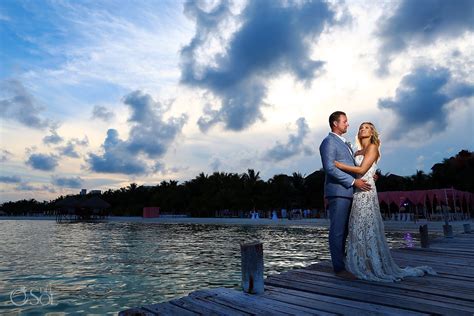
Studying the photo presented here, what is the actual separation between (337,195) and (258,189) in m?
47.9

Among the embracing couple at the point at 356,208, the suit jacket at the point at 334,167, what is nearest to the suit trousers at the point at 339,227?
the embracing couple at the point at 356,208

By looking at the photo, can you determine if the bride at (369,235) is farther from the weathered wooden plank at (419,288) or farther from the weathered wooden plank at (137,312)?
the weathered wooden plank at (137,312)

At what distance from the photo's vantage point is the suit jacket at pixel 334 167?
14.2 ft

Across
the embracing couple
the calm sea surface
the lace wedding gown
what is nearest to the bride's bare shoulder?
the embracing couple

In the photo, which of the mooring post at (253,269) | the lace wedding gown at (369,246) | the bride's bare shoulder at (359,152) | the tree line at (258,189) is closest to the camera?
the mooring post at (253,269)

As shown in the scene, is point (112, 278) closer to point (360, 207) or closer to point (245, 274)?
point (245, 274)

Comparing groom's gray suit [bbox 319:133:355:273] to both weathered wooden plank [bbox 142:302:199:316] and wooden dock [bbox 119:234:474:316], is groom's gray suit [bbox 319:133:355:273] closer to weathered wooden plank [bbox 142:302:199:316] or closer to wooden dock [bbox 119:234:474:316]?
wooden dock [bbox 119:234:474:316]

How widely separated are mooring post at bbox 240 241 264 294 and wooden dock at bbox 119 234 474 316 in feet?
0.28

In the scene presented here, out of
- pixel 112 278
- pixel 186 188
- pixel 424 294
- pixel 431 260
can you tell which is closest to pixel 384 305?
pixel 424 294

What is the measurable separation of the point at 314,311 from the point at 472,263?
406 centimetres

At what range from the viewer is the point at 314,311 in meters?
2.85

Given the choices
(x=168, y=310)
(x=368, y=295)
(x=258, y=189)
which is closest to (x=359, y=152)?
(x=368, y=295)

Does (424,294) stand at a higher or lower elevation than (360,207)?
lower

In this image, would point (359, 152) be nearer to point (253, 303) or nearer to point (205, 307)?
point (253, 303)
